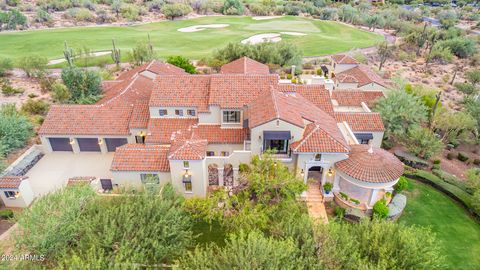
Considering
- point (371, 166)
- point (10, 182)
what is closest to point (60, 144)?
point (10, 182)

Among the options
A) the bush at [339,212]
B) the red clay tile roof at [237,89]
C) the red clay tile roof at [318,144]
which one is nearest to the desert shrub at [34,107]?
the red clay tile roof at [237,89]

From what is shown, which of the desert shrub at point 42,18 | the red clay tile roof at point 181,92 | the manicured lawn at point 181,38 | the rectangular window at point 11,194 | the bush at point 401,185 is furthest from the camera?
the desert shrub at point 42,18

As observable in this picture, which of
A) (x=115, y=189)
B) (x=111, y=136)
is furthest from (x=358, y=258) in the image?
(x=111, y=136)

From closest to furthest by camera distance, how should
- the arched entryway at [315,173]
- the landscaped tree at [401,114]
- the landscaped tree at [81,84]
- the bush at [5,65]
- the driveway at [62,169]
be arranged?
the arched entryway at [315,173] → the driveway at [62,169] → the landscaped tree at [401,114] → the landscaped tree at [81,84] → the bush at [5,65]

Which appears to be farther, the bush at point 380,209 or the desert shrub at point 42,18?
the desert shrub at point 42,18

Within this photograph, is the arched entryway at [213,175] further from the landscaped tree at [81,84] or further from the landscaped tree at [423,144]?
the landscaped tree at [423,144]
